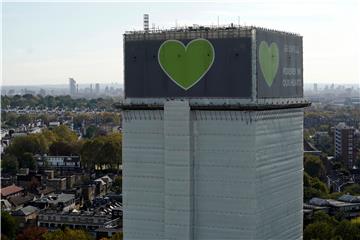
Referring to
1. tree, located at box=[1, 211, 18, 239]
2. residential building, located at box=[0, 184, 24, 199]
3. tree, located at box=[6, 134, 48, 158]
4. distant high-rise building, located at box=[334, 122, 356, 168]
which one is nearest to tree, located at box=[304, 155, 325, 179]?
distant high-rise building, located at box=[334, 122, 356, 168]

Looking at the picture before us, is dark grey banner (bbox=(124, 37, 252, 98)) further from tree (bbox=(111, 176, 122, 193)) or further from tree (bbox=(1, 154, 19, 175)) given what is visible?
tree (bbox=(1, 154, 19, 175))

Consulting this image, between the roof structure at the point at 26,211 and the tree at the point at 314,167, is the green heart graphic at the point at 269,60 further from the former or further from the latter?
the tree at the point at 314,167

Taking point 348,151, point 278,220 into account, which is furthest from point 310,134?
point 278,220

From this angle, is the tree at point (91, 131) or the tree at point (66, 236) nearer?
the tree at point (66, 236)

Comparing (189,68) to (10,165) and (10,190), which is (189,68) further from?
(10,165)

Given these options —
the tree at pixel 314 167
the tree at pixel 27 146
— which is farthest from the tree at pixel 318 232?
the tree at pixel 27 146
